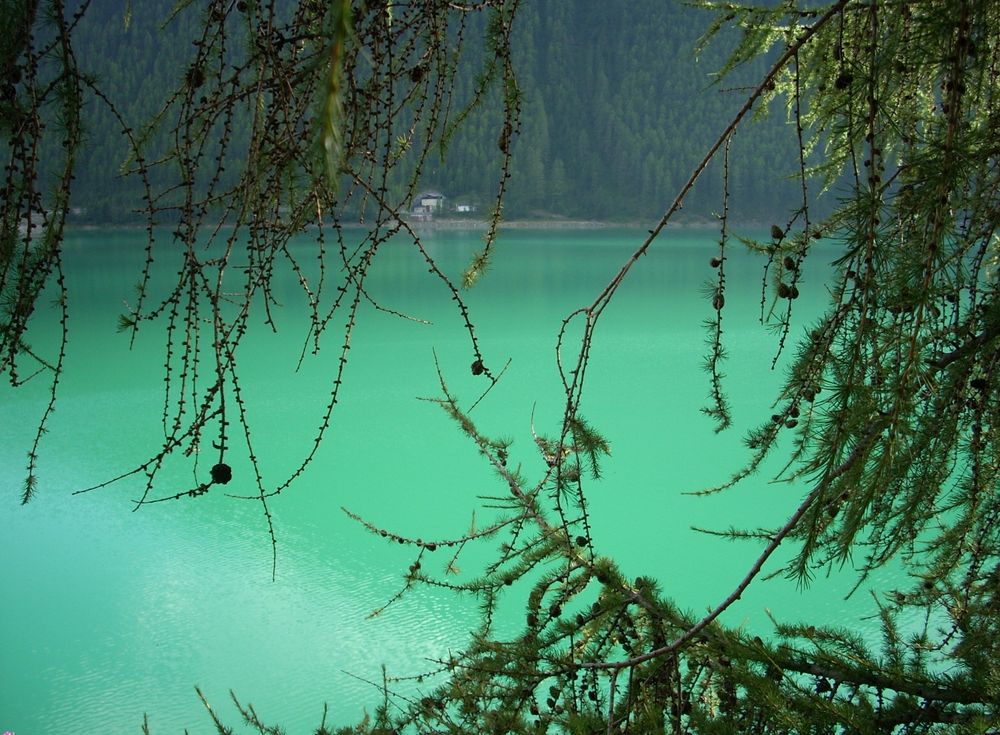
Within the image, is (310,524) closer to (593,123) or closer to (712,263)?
(712,263)

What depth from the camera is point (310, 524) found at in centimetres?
706

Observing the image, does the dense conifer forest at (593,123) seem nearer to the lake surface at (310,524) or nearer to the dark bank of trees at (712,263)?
the lake surface at (310,524)

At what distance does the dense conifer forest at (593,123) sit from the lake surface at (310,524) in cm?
1879

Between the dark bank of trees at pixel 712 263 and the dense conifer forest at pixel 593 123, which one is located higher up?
the dense conifer forest at pixel 593 123

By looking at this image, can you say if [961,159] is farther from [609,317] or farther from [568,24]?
[568,24]

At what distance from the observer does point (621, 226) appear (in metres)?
38.3

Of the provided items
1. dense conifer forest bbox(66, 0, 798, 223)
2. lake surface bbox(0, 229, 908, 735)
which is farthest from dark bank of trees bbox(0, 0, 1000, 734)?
dense conifer forest bbox(66, 0, 798, 223)

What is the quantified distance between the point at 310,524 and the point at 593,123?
4159 cm

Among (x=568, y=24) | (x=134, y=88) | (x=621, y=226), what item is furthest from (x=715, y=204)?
(x=134, y=88)

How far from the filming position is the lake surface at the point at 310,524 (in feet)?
16.9

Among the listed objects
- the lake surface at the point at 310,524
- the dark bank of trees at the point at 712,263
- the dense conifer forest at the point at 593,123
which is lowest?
the lake surface at the point at 310,524

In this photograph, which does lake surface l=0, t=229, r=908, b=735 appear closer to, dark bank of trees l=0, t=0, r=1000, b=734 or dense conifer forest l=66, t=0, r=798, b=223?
dark bank of trees l=0, t=0, r=1000, b=734

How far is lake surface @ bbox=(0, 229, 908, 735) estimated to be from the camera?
203 inches

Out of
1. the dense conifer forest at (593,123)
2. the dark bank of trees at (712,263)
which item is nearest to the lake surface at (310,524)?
the dark bank of trees at (712,263)
